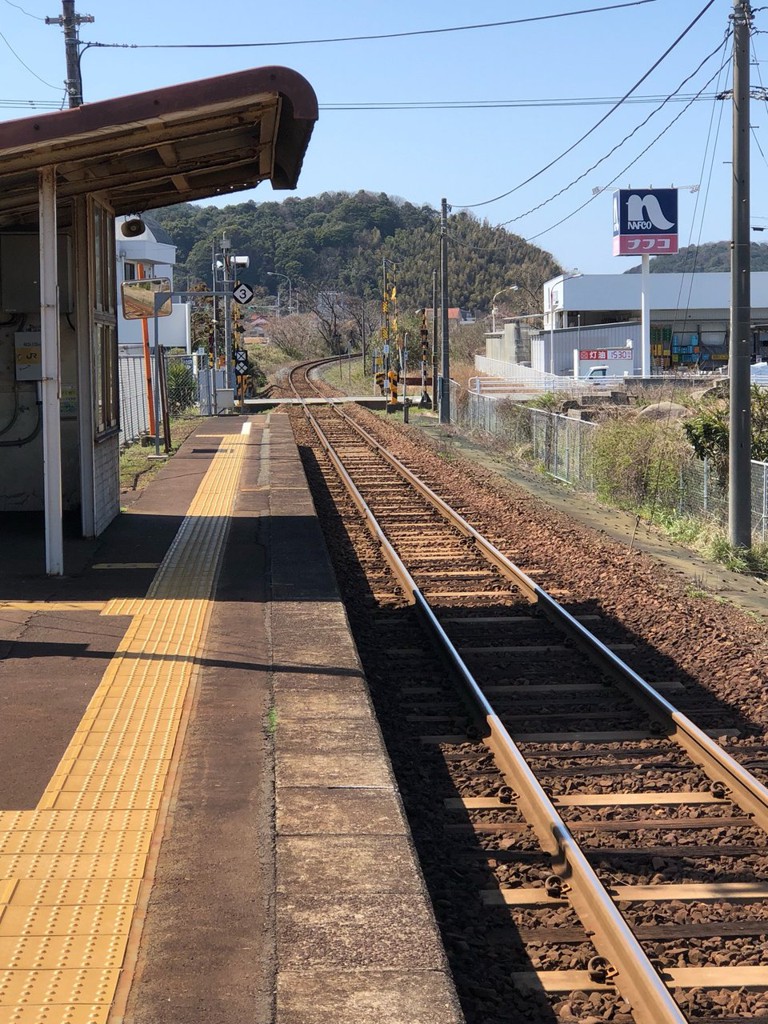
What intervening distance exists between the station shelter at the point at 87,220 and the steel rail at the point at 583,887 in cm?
456

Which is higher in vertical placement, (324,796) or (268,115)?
(268,115)

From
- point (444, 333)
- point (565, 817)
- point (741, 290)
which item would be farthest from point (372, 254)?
point (565, 817)

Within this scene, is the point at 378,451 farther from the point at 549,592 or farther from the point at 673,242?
the point at 673,242

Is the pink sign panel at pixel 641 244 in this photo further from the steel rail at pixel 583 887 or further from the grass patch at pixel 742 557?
the steel rail at pixel 583 887

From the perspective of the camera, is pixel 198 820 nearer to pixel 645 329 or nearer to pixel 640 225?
pixel 645 329

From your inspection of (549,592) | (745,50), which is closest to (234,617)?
(549,592)

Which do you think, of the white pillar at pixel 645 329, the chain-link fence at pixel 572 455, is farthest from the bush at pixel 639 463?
the white pillar at pixel 645 329

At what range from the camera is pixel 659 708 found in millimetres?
7988

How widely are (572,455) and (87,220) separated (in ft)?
41.1

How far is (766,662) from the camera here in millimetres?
9359

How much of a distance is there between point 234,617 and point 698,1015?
5.60 metres

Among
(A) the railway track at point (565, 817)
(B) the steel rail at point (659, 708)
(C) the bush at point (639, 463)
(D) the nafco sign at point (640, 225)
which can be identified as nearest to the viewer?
(A) the railway track at point (565, 817)

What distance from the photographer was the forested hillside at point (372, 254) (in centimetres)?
16175

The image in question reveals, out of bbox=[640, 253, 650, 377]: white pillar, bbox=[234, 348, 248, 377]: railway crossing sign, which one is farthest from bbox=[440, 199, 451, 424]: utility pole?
bbox=[640, 253, 650, 377]: white pillar
